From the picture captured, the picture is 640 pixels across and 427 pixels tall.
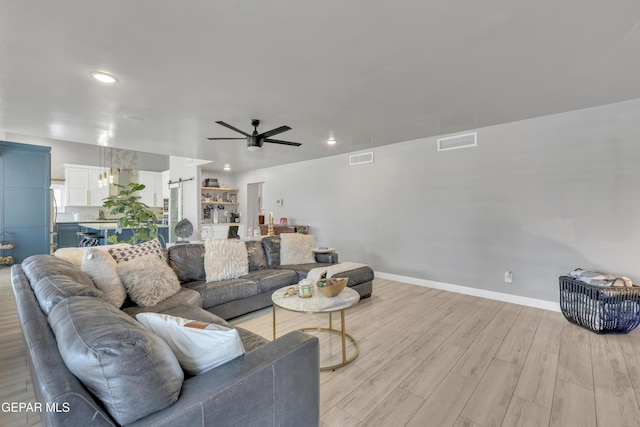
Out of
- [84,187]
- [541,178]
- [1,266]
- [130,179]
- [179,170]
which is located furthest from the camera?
[130,179]

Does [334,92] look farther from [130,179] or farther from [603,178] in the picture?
[130,179]

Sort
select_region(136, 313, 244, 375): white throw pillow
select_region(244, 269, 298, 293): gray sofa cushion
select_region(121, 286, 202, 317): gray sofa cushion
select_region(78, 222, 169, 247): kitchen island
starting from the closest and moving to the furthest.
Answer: select_region(136, 313, 244, 375): white throw pillow, select_region(121, 286, 202, 317): gray sofa cushion, select_region(244, 269, 298, 293): gray sofa cushion, select_region(78, 222, 169, 247): kitchen island

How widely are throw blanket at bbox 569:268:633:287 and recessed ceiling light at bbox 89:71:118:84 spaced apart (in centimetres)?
495

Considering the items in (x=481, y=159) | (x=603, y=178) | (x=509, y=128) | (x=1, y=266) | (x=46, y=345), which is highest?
(x=509, y=128)

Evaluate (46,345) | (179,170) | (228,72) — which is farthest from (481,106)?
(179,170)

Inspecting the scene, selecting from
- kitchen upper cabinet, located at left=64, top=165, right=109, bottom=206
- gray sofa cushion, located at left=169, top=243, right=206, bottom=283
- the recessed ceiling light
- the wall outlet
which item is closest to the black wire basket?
the wall outlet

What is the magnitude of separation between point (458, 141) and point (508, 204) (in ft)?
3.71

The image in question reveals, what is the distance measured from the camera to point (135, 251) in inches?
107

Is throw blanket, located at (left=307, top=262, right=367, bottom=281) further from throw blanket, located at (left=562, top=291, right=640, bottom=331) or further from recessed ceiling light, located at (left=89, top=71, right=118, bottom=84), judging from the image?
recessed ceiling light, located at (left=89, top=71, right=118, bottom=84)

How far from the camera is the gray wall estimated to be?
10.2ft

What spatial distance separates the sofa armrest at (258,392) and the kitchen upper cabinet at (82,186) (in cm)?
902

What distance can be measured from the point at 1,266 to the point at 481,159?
7641 millimetres

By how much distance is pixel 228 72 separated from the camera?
2.39 metres

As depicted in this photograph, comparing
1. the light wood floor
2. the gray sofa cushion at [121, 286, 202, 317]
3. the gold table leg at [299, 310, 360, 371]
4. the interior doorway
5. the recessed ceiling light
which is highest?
the recessed ceiling light
